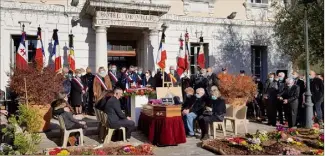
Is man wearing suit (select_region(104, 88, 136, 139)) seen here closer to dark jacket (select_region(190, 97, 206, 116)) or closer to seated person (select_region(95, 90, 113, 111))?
seated person (select_region(95, 90, 113, 111))

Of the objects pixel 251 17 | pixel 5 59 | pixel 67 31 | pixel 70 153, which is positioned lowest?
pixel 70 153

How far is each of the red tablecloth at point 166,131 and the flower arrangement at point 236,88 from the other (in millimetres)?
3194

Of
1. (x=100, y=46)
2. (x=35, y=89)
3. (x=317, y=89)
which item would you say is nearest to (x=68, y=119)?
(x=35, y=89)

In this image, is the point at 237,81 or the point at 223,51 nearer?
the point at 237,81

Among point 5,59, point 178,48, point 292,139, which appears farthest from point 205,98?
point 5,59

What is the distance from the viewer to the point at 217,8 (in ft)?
54.6

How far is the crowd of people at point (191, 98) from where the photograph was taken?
810cm

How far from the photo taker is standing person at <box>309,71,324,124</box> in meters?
10.7

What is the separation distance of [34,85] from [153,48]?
6.08 metres

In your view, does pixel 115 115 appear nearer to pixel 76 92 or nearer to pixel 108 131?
pixel 108 131

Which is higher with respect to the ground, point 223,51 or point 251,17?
point 251,17

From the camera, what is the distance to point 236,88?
1105 cm

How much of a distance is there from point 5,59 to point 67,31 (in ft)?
8.12

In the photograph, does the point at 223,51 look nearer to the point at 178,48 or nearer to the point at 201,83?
the point at 178,48
